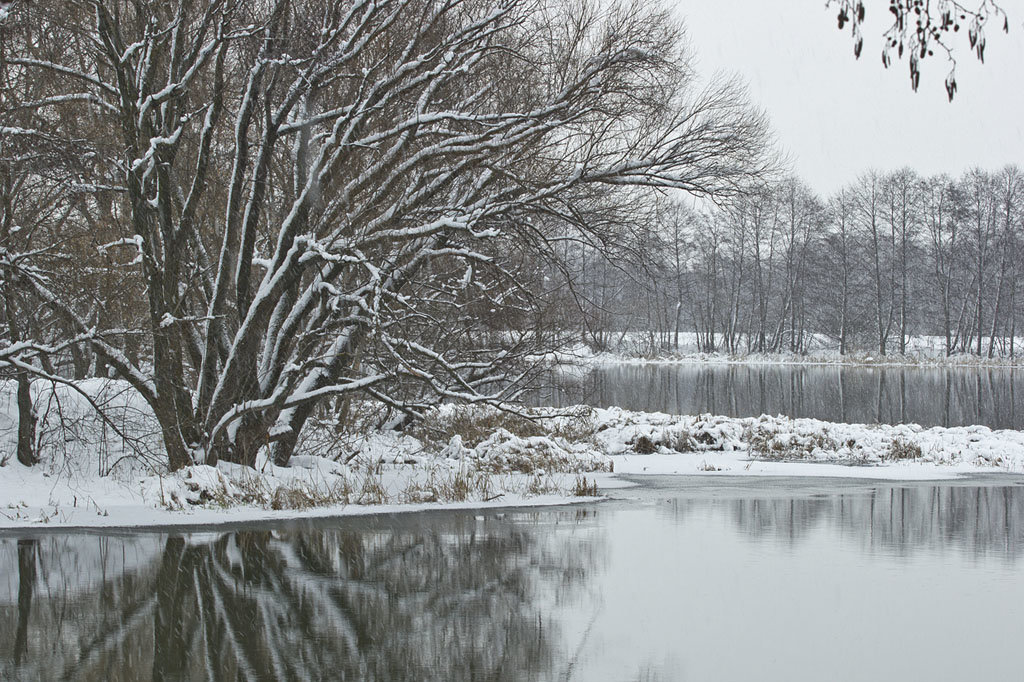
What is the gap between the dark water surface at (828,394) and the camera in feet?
96.9

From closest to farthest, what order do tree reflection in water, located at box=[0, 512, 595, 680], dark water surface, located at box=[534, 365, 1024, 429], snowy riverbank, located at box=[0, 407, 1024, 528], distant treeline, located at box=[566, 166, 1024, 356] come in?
1. tree reflection in water, located at box=[0, 512, 595, 680]
2. snowy riverbank, located at box=[0, 407, 1024, 528]
3. dark water surface, located at box=[534, 365, 1024, 429]
4. distant treeline, located at box=[566, 166, 1024, 356]

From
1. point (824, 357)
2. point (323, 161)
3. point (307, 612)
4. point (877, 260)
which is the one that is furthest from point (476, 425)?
point (877, 260)

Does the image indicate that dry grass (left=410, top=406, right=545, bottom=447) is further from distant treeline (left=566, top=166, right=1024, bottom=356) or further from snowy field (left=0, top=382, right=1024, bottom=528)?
distant treeline (left=566, top=166, right=1024, bottom=356)

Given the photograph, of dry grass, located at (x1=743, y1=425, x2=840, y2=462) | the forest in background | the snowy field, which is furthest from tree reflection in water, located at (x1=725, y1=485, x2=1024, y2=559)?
dry grass, located at (x1=743, y1=425, x2=840, y2=462)

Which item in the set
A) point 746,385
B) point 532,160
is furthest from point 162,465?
point 746,385

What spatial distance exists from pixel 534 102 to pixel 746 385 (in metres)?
31.7

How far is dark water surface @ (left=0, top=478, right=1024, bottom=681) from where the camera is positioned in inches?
253

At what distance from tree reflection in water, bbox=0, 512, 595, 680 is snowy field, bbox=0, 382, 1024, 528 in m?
2.17

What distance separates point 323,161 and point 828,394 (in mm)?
28307

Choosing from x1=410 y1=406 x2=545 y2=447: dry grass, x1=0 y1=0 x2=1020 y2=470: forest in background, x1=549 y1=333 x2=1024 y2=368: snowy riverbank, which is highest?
x1=0 y1=0 x2=1020 y2=470: forest in background

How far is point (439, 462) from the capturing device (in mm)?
17484

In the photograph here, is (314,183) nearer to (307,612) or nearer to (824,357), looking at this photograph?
(307,612)

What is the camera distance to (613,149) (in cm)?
1510

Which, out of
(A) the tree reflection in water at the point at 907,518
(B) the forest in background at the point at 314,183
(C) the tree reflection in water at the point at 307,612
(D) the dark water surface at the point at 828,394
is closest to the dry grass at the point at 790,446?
(D) the dark water surface at the point at 828,394
